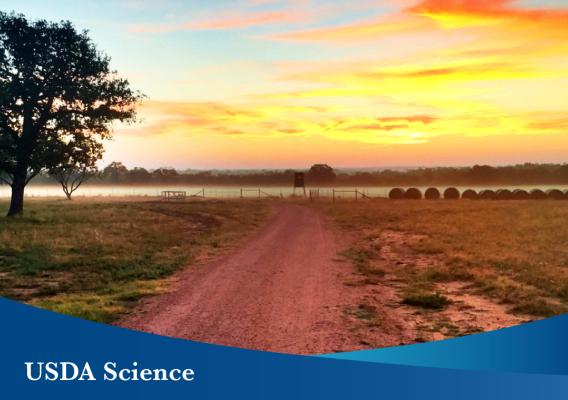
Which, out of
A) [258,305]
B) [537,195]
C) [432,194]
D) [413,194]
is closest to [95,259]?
[258,305]

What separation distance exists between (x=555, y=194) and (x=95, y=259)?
239 feet

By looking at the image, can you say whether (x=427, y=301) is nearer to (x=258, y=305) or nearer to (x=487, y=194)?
(x=258, y=305)

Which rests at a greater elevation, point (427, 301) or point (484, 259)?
point (484, 259)

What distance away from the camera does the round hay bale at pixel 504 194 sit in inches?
3014

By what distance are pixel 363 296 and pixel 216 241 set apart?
1413 cm

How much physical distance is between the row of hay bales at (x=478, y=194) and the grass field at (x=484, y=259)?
43.2 m

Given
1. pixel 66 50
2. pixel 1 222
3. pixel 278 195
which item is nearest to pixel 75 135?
pixel 66 50

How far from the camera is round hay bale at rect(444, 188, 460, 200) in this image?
81312 millimetres

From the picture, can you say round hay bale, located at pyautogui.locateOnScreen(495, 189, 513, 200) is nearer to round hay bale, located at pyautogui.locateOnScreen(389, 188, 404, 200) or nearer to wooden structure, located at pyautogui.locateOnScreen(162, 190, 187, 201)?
round hay bale, located at pyautogui.locateOnScreen(389, 188, 404, 200)

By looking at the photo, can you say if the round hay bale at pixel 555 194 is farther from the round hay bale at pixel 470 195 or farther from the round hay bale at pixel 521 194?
the round hay bale at pixel 470 195

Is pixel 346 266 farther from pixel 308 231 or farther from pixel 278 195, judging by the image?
pixel 278 195

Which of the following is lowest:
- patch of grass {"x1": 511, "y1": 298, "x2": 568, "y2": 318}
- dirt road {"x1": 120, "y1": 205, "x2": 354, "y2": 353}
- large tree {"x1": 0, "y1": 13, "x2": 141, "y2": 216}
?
patch of grass {"x1": 511, "y1": 298, "x2": 568, "y2": 318}

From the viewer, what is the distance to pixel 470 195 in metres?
79.8

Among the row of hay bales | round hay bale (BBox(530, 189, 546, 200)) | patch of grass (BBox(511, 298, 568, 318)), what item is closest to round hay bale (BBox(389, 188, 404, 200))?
the row of hay bales
